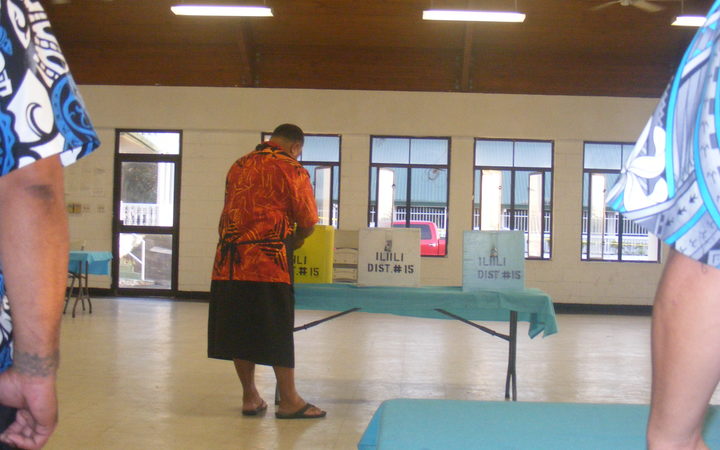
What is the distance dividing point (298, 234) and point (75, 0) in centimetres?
768

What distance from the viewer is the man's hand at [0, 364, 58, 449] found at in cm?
78

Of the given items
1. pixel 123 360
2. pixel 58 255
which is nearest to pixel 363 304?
pixel 123 360

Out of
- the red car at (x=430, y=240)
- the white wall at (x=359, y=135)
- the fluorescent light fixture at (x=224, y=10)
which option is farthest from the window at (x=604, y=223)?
the fluorescent light fixture at (x=224, y=10)

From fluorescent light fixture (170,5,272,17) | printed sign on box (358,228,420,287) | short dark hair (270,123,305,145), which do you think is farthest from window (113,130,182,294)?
short dark hair (270,123,305,145)

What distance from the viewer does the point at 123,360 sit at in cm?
477

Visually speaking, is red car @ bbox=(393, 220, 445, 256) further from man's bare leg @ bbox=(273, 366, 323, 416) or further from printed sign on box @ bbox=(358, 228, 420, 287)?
man's bare leg @ bbox=(273, 366, 323, 416)

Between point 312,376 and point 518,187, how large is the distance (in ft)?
21.1

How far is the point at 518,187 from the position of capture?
10133 millimetres

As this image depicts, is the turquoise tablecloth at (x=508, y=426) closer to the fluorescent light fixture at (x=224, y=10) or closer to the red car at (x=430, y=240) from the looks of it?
the fluorescent light fixture at (x=224, y=10)

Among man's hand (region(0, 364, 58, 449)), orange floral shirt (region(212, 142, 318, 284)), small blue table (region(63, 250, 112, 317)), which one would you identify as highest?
orange floral shirt (region(212, 142, 318, 284))

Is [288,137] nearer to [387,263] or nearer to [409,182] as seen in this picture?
[387,263]

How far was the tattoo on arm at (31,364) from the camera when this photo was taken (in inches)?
30.4

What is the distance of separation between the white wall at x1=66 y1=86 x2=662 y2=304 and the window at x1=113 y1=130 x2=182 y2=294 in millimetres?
156

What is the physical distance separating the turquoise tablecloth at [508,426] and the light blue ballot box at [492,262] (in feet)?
6.70
